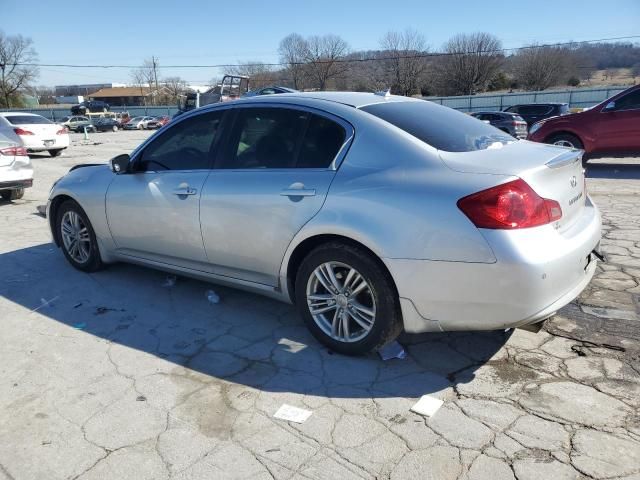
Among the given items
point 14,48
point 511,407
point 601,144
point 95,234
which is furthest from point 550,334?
point 14,48

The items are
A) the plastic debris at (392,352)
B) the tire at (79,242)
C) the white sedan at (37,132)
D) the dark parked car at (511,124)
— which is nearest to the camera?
the plastic debris at (392,352)

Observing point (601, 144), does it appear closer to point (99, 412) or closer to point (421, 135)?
point (421, 135)

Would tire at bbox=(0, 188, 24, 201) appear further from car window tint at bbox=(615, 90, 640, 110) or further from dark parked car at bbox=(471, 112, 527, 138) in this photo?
dark parked car at bbox=(471, 112, 527, 138)

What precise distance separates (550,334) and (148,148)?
3493 mm

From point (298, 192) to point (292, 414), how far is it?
1.35 m

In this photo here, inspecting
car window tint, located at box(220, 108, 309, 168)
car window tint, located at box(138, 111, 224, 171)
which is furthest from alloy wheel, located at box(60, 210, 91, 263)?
car window tint, located at box(220, 108, 309, 168)

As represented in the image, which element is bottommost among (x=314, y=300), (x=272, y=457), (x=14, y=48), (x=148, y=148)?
(x=272, y=457)

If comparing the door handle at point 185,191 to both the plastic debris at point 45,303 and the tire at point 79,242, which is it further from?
the plastic debris at point 45,303

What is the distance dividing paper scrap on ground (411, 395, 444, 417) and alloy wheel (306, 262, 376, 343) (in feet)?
1.75

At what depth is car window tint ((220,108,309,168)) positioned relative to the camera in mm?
3482

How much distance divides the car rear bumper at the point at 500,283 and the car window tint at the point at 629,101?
8673mm

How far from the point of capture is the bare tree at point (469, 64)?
6091cm

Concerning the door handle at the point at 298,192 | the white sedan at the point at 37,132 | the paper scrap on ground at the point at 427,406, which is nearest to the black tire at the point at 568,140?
the door handle at the point at 298,192

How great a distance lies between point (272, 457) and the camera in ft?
7.87
